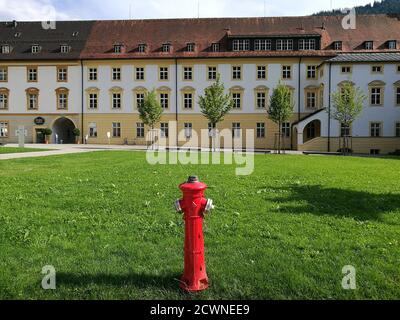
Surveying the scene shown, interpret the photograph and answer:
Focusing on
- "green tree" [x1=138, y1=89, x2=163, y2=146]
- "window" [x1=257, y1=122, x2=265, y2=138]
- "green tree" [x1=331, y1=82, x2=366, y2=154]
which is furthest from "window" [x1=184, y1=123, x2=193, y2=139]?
"green tree" [x1=331, y1=82, x2=366, y2=154]

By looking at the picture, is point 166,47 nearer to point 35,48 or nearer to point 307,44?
point 35,48

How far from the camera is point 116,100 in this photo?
48906 millimetres

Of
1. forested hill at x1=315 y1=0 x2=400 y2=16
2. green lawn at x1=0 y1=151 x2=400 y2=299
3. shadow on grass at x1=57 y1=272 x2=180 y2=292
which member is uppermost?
forested hill at x1=315 y1=0 x2=400 y2=16

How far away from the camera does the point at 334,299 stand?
4.30m

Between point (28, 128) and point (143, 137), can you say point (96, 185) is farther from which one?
point (28, 128)

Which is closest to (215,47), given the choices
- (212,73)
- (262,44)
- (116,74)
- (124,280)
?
(212,73)

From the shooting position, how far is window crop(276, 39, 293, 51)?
154 ft

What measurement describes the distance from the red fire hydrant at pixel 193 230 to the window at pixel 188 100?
144 feet

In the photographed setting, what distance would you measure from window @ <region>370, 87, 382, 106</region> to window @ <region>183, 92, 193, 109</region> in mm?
18920

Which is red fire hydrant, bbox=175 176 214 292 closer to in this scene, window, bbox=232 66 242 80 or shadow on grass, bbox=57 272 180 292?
shadow on grass, bbox=57 272 180 292

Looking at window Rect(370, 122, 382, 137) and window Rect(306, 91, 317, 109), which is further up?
window Rect(306, 91, 317, 109)
